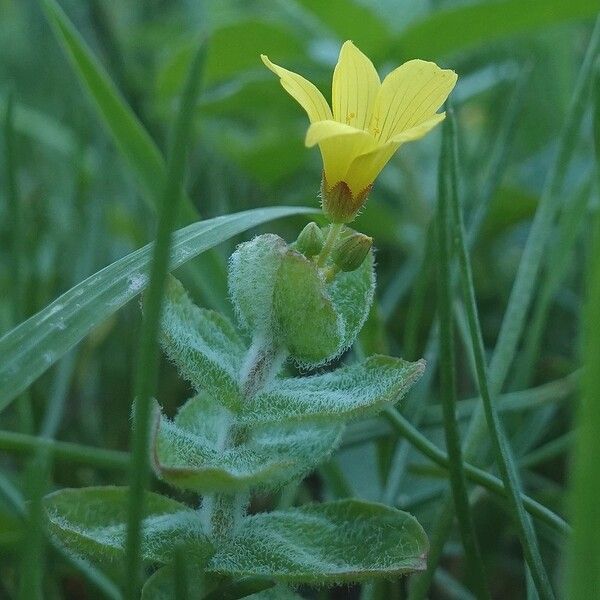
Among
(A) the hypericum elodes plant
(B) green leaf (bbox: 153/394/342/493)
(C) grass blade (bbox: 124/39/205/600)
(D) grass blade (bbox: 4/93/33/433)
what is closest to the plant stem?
(A) the hypericum elodes plant

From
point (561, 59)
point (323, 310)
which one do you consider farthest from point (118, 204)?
point (323, 310)

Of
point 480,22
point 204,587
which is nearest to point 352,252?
point 204,587

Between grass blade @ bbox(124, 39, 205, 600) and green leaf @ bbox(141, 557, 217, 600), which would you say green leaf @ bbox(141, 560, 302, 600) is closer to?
green leaf @ bbox(141, 557, 217, 600)

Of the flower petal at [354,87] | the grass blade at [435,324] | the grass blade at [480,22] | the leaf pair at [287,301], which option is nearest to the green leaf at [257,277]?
the leaf pair at [287,301]

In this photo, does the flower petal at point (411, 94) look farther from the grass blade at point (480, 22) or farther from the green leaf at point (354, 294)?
the grass blade at point (480, 22)

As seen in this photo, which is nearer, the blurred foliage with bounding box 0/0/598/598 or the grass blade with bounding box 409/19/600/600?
the grass blade with bounding box 409/19/600/600

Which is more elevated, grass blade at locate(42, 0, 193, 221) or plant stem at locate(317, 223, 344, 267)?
grass blade at locate(42, 0, 193, 221)
